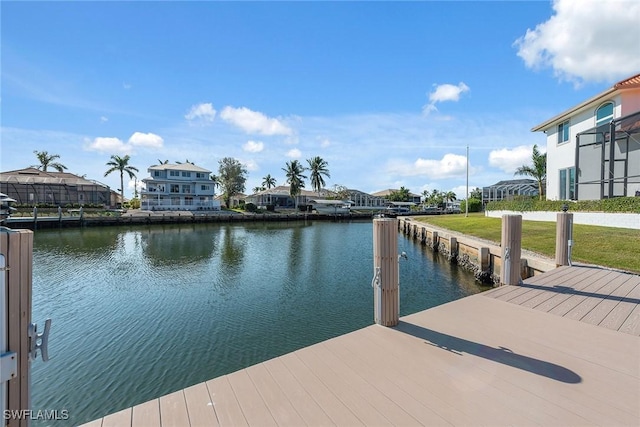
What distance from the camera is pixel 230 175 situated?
54438mm

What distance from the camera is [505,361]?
3377 mm

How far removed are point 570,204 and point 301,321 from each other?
53.4 ft

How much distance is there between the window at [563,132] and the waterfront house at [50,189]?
2379 inches

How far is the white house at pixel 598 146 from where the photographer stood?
1304 centimetres

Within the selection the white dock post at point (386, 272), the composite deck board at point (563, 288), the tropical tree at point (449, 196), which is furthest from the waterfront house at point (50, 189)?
the tropical tree at point (449, 196)

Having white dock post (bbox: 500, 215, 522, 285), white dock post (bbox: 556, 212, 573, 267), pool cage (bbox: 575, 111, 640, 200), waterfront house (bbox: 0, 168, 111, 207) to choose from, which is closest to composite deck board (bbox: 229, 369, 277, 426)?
white dock post (bbox: 500, 215, 522, 285)

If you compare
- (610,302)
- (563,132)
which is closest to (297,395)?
(610,302)

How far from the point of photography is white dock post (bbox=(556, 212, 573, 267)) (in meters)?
7.61

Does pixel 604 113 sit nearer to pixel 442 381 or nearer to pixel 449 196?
pixel 442 381

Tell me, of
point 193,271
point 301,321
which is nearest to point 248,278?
point 193,271

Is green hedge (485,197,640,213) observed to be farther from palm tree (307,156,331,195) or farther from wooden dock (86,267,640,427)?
palm tree (307,156,331,195)

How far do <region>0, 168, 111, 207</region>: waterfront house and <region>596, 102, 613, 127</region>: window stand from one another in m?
61.5

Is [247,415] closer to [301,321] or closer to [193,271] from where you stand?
[301,321]

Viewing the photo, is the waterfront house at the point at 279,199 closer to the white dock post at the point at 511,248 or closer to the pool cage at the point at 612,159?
the pool cage at the point at 612,159
